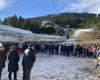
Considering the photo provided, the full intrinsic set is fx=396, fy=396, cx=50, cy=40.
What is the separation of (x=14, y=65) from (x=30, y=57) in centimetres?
172

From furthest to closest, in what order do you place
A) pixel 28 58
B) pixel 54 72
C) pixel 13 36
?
pixel 13 36, pixel 54 72, pixel 28 58

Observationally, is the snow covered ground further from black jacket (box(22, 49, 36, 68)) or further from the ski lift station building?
the ski lift station building

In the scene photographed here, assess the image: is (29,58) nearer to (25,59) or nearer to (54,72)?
(25,59)

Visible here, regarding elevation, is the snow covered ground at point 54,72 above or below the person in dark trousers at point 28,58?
below

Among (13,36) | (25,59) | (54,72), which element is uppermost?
(13,36)

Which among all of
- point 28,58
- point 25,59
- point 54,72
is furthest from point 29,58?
point 54,72

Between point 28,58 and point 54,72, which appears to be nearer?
point 28,58

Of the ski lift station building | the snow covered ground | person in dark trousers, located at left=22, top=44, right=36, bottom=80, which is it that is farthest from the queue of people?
the ski lift station building

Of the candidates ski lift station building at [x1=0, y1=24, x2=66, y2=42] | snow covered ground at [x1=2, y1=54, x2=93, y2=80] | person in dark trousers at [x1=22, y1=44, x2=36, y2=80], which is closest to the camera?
person in dark trousers at [x1=22, y1=44, x2=36, y2=80]

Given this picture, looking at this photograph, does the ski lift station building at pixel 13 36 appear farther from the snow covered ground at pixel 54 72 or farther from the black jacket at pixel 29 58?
the black jacket at pixel 29 58

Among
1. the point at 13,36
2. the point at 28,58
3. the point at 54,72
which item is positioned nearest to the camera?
the point at 28,58

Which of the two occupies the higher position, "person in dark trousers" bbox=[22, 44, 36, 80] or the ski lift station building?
the ski lift station building

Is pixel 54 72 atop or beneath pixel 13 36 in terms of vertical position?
beneath

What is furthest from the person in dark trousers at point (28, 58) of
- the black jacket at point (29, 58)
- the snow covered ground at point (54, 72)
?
the snow covered ground at point (54, 72)
